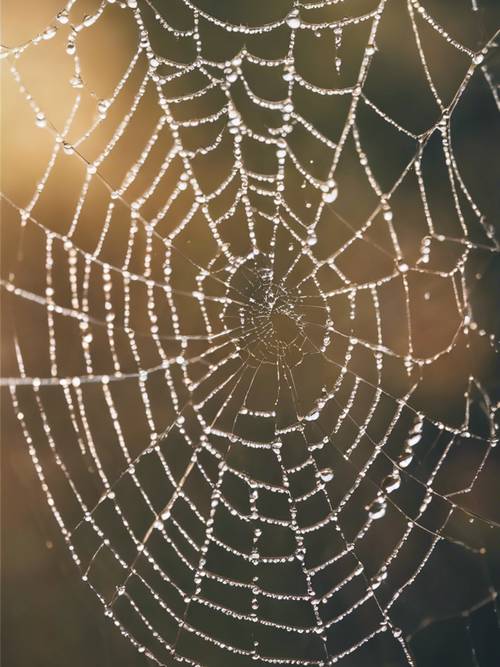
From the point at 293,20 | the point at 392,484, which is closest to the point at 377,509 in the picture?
the point at 392,484

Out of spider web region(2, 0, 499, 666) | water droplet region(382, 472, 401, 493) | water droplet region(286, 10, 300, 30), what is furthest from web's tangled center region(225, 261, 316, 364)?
water droplet region(286, 10, 300, 30)

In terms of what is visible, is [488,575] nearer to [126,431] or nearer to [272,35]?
[126,431]

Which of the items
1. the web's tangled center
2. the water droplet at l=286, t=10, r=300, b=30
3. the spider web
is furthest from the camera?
the spider web

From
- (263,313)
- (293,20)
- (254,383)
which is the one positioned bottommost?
(254,383)

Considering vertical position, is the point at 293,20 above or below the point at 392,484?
above

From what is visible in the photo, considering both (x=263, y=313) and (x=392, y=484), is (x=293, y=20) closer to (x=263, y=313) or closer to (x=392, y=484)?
(x=263, y=313)

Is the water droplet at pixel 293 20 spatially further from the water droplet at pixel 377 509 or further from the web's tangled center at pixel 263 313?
the water droplet at pixel 377 509

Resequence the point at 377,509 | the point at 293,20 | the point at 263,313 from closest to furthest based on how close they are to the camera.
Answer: the point at 293,20, the point at 377,509, the point at 263,313

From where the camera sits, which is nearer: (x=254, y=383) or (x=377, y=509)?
(x=377, y=509)

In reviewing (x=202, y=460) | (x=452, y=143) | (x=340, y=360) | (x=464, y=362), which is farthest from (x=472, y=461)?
(x=452, y=143)

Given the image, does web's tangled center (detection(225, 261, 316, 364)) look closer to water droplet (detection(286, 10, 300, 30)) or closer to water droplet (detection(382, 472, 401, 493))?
water droplet (detection(382, 472, 401, 493))

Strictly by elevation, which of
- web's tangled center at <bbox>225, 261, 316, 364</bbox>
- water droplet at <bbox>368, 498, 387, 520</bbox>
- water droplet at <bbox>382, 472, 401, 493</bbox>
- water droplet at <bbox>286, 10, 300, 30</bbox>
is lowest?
water droplet at <bbox>368, 498, 387, 520</bbox>
